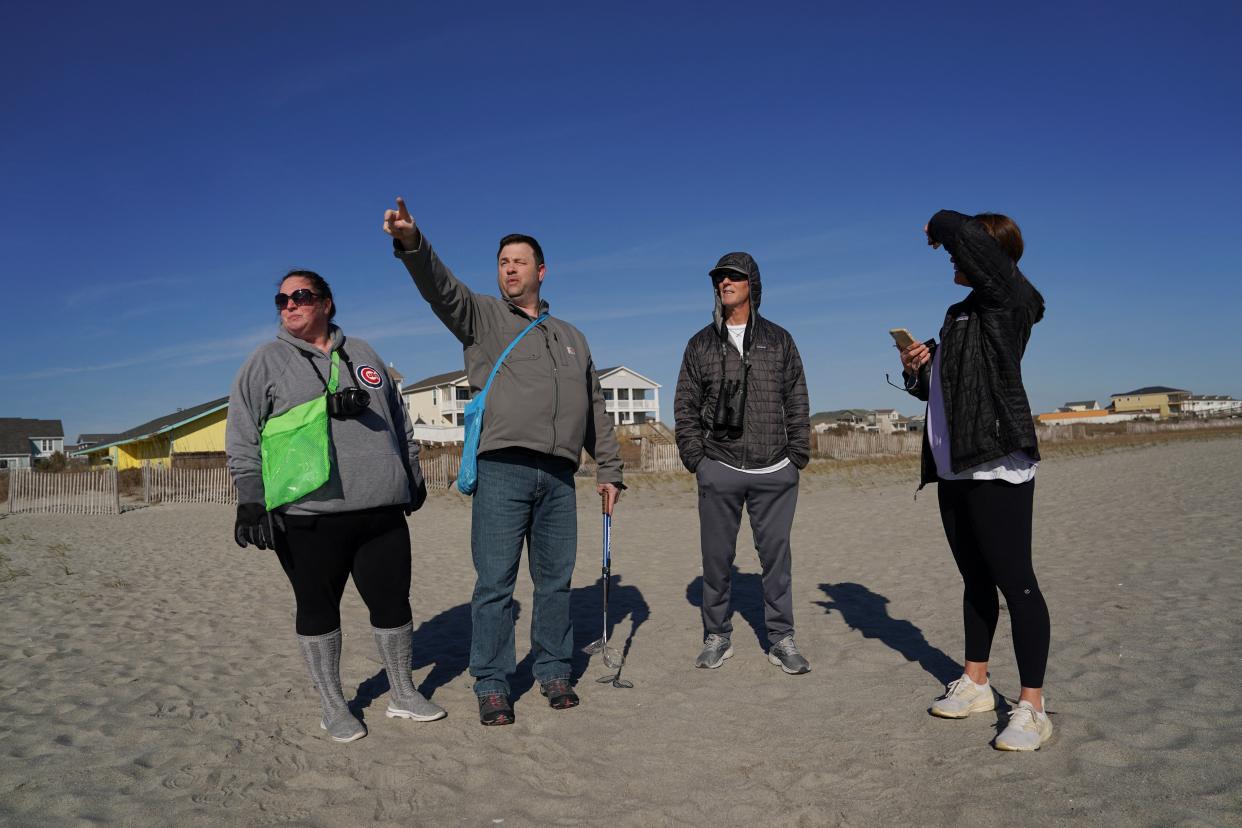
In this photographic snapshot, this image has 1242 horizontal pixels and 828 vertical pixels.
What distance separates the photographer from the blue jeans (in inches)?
146

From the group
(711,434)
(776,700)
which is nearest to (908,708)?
(776,700)

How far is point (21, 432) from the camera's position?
63.4 m

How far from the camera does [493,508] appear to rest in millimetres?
3707

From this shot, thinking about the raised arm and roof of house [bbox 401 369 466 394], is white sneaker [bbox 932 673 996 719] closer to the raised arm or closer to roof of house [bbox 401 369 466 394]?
the raised arm

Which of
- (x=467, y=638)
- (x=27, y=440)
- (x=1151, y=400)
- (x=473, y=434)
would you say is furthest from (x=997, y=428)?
(x=1151, y=400)

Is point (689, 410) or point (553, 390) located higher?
point (553, 390)

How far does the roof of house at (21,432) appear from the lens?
2391 inches

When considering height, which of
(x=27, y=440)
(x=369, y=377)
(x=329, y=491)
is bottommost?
(x=329, y=491)

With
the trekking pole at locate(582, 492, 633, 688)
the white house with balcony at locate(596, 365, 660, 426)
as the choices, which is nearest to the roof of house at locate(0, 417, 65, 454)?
the white house with balcony at locate(596, 365, 660, 426)

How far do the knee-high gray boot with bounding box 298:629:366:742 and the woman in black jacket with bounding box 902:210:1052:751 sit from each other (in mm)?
2708

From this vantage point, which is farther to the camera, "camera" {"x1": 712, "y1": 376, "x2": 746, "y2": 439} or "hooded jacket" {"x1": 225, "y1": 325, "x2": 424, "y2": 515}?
"camera" {"x1": 712, "y1": 376, "x2": 746, "y2": 439}

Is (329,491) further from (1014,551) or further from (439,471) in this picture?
(439,471)

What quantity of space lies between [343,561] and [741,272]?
101 inches

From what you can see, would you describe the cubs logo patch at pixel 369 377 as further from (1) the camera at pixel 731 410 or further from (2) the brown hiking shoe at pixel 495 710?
(1) the camera at pixel 731 410
